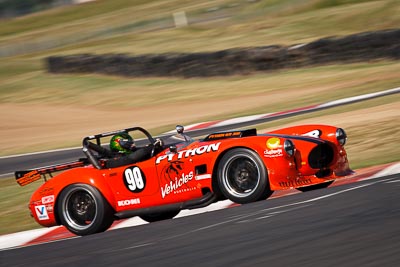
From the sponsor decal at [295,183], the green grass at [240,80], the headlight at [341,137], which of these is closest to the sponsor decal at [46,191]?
the green grass at [240,80]

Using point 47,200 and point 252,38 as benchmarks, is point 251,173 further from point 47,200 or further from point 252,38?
point 252,38

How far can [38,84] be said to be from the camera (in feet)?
101

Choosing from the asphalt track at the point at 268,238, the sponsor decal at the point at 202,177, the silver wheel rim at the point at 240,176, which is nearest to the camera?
the asphalt track at the point at 268,238

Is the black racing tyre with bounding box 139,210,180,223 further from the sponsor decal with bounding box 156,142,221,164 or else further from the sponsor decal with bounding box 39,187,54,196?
the sponsor decal with bounding box 39,187,54,196

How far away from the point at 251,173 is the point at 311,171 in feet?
1.91

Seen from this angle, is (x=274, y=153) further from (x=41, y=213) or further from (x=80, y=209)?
(x=41, y=213)

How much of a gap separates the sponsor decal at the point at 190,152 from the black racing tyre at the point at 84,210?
744mm

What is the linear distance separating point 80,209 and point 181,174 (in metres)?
1.21

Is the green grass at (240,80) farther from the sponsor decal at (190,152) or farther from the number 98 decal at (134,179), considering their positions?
the sponsor decal at (190,152)

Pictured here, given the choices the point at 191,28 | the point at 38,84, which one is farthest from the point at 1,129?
the point at 191,28

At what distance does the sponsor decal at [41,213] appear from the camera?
8.96 m

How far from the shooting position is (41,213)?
900 centimetres

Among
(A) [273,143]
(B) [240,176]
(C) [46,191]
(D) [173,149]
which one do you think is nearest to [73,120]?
(C) [46,191]

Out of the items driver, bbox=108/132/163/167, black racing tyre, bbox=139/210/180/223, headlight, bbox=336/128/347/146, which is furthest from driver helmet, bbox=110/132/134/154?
headlight, bbox=336/128/347/146
